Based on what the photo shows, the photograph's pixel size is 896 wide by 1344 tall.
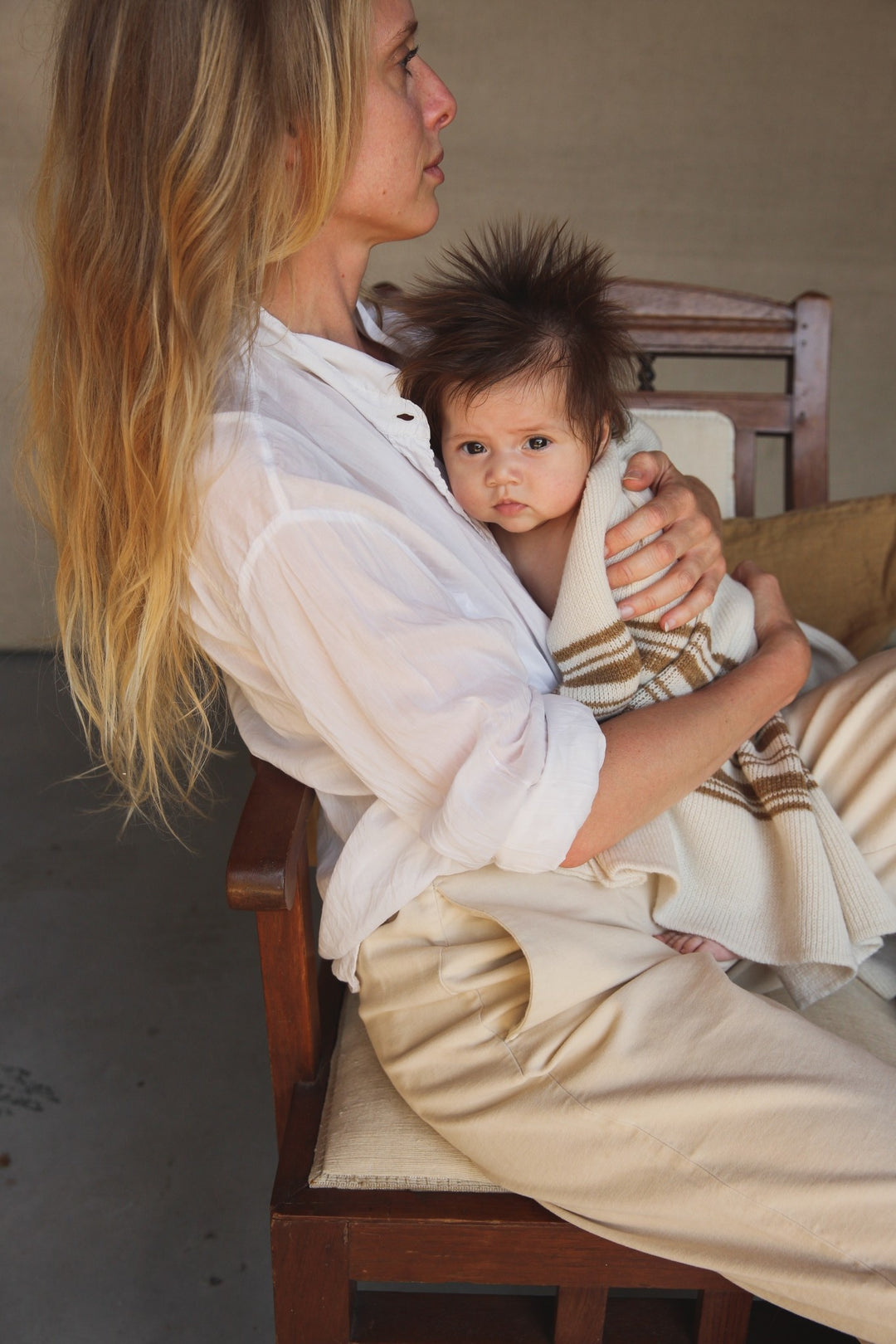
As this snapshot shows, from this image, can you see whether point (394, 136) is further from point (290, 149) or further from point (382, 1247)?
point (382, 1247)

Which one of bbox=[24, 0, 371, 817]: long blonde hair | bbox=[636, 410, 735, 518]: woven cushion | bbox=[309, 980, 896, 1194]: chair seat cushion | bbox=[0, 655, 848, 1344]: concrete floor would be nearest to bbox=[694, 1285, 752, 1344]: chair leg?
bbox=[0, 655, 848, 1344]: concrete floor

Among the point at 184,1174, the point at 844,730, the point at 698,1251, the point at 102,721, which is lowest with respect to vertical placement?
the point at 184,1174

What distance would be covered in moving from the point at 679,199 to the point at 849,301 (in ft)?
2.76

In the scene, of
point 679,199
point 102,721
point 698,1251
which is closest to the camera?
point 698,1251

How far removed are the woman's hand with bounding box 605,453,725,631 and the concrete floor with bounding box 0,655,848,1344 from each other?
0.85 m

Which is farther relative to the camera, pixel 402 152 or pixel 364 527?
pixel 402 152

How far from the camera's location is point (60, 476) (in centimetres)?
125

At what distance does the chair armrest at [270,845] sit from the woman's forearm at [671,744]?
0.97 ft

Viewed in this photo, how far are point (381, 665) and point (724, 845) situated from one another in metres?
0.52

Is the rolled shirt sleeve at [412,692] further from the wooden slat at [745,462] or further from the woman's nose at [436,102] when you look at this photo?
the wooden slat at [745,462]

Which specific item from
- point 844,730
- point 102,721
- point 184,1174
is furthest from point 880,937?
point 184,1174

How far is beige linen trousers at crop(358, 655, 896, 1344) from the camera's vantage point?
996mm

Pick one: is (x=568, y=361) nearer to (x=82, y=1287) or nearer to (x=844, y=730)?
(x=844, y=730)

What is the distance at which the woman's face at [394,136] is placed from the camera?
49.3 inches
